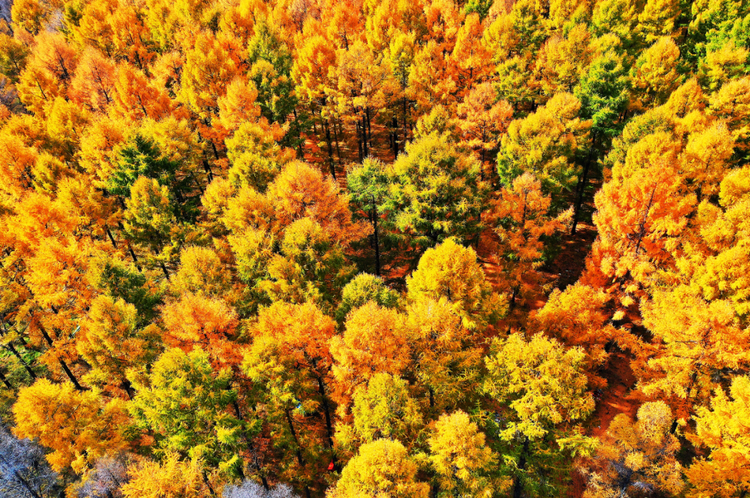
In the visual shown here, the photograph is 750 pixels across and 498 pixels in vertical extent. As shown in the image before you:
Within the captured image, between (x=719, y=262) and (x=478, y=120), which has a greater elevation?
(x=478, y=120)

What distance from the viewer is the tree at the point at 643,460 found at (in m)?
22.3

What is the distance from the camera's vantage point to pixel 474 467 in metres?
21.9

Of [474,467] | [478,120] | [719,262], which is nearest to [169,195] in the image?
[478,120]

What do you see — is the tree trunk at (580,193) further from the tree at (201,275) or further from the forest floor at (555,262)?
the tree at (201,275)

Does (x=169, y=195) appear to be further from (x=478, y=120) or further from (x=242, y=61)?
(x=478, y=120)

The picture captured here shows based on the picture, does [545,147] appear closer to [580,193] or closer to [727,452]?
[580,193]

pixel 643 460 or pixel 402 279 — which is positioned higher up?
pixel 402 279

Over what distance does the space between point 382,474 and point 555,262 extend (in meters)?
30.7

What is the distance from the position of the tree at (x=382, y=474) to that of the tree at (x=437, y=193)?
17.0 metres

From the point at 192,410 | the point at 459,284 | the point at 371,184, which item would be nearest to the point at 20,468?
the point at 192,410

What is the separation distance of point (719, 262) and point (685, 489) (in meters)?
13.7

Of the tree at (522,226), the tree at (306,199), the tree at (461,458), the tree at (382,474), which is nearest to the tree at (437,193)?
the tree at (522,226)

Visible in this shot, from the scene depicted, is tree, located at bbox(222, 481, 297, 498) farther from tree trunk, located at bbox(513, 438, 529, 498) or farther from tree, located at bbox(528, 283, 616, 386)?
tree, located at bbox(528, 283, 616, 386)

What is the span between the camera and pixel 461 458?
854 inches
